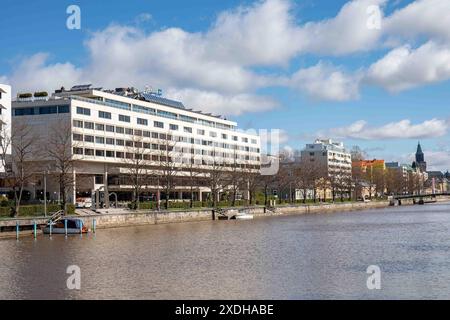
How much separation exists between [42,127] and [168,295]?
3659 inches

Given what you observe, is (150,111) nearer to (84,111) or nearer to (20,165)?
(84,111)

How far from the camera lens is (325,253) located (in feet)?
171

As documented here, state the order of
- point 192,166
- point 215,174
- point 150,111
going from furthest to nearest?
point 192,166
point 150,111
point 215,174

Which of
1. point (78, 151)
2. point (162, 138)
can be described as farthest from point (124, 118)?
point (78, 151)

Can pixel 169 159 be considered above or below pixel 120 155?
below

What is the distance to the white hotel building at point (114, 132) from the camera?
119562mm

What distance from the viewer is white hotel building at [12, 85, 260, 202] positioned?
119562mm

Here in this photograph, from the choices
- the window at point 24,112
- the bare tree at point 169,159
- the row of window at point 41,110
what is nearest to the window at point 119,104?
the bare tree at point 169,159

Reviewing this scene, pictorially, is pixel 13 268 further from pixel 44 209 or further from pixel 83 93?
pixel 83 93

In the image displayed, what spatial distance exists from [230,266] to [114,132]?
88307 millimetres

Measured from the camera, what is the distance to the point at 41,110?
12144 centimetres

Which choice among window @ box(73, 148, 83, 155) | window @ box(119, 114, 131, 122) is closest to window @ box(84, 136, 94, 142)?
window @ box(73, 148, 83, 155)

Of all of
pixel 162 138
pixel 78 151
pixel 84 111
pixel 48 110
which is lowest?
pixel 78 151

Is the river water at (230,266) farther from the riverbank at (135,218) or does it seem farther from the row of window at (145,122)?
the row of window at (145,122)
